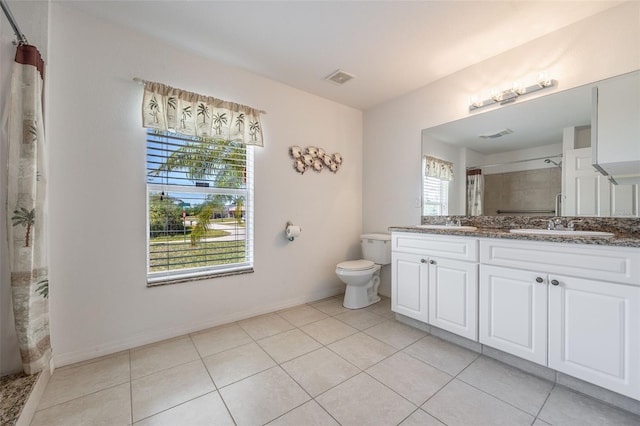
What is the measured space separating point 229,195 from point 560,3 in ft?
9.19

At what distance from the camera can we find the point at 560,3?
1.67 metres

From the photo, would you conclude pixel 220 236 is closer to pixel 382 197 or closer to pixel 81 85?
pixel 81 85

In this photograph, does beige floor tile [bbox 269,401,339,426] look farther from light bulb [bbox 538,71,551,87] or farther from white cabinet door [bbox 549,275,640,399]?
light bulb [bbox 538,71,551,87]

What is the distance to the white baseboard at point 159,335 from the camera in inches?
69.7

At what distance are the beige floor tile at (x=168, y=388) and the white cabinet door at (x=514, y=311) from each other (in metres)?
1.86

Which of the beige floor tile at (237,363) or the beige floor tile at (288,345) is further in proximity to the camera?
the beige floor tile at (288,345)

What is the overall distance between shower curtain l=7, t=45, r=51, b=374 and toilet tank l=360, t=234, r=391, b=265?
8.83 feet

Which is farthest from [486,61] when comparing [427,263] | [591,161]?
[427,263]

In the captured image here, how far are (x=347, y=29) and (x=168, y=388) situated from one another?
2.67m

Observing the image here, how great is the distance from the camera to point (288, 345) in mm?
2023

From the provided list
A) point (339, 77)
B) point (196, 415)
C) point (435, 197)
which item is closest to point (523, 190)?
point (435, 197)

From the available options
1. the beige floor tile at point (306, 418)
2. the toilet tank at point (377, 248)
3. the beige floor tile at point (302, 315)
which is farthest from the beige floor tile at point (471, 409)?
the toilet tank at point (377, 248)

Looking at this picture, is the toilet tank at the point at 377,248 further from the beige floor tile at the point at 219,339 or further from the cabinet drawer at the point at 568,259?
the beige floor tile at the point at 219,339

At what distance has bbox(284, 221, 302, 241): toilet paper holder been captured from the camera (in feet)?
8.93
